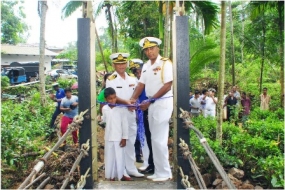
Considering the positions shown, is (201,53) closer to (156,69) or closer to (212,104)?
(212,104)

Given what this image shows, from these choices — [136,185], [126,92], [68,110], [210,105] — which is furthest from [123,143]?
[210,105]

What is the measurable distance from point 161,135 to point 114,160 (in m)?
0.72

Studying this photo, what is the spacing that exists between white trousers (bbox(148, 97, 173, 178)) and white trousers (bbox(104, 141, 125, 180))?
461mm

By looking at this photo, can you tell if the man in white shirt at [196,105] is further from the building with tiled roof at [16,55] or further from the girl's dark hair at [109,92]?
the building with tiled roof at [16,55]

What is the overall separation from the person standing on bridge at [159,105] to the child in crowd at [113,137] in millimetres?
363

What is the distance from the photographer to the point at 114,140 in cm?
378

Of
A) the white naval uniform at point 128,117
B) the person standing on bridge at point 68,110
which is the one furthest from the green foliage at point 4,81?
the white naval uniform at point 128,117

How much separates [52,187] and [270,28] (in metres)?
9.41

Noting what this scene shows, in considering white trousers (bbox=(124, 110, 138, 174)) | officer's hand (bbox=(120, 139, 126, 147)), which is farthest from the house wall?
officer's hand (bbox=(120, 139, 126, 147))

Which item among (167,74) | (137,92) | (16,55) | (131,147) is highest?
(16,55)

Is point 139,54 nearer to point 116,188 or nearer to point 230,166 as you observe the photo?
point 230,166

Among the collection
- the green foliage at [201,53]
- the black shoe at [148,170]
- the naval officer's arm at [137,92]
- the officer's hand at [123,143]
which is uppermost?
the green foliage at [201,53]

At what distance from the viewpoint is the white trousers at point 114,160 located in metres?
3.80

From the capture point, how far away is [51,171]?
436cm
